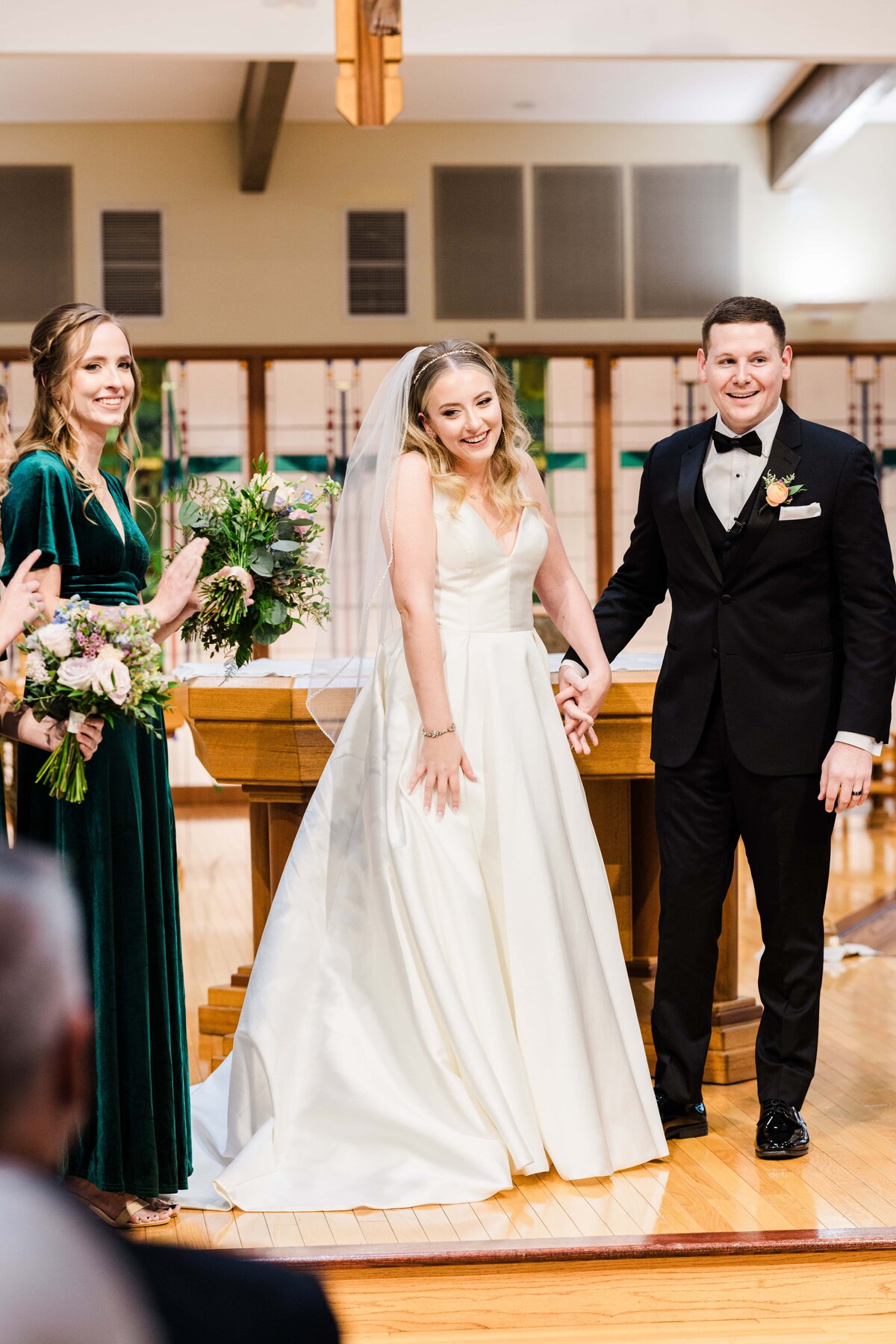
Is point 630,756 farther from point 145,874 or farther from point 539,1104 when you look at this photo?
point 145,874

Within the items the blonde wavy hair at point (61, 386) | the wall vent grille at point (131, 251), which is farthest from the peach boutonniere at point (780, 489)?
the wall vent grille at point (131, 251)

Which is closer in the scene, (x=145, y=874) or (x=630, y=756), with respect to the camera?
(x=145, y=874)

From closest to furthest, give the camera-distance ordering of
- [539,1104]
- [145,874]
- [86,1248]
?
1. [86,1248]
2. [145,874]
3. [539,1104]

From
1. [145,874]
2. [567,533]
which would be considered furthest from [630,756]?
[567,533]

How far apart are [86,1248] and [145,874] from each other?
1.98 m

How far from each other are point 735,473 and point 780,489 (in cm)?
16

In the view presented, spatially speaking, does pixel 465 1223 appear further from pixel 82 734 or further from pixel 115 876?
pixel 82 734

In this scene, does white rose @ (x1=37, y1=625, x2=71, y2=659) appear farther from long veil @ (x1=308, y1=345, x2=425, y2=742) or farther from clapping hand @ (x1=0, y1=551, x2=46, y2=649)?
long veil @ (x1=308, y1=345, x2=425, y2=742)

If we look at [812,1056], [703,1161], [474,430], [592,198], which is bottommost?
[703,1161]

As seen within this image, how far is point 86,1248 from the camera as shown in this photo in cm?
82

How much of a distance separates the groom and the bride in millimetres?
221

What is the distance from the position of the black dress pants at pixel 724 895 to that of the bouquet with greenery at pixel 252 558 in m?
0.89

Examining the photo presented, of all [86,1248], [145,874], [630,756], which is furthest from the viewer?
[630,756]

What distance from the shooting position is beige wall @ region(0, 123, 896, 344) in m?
9.53
